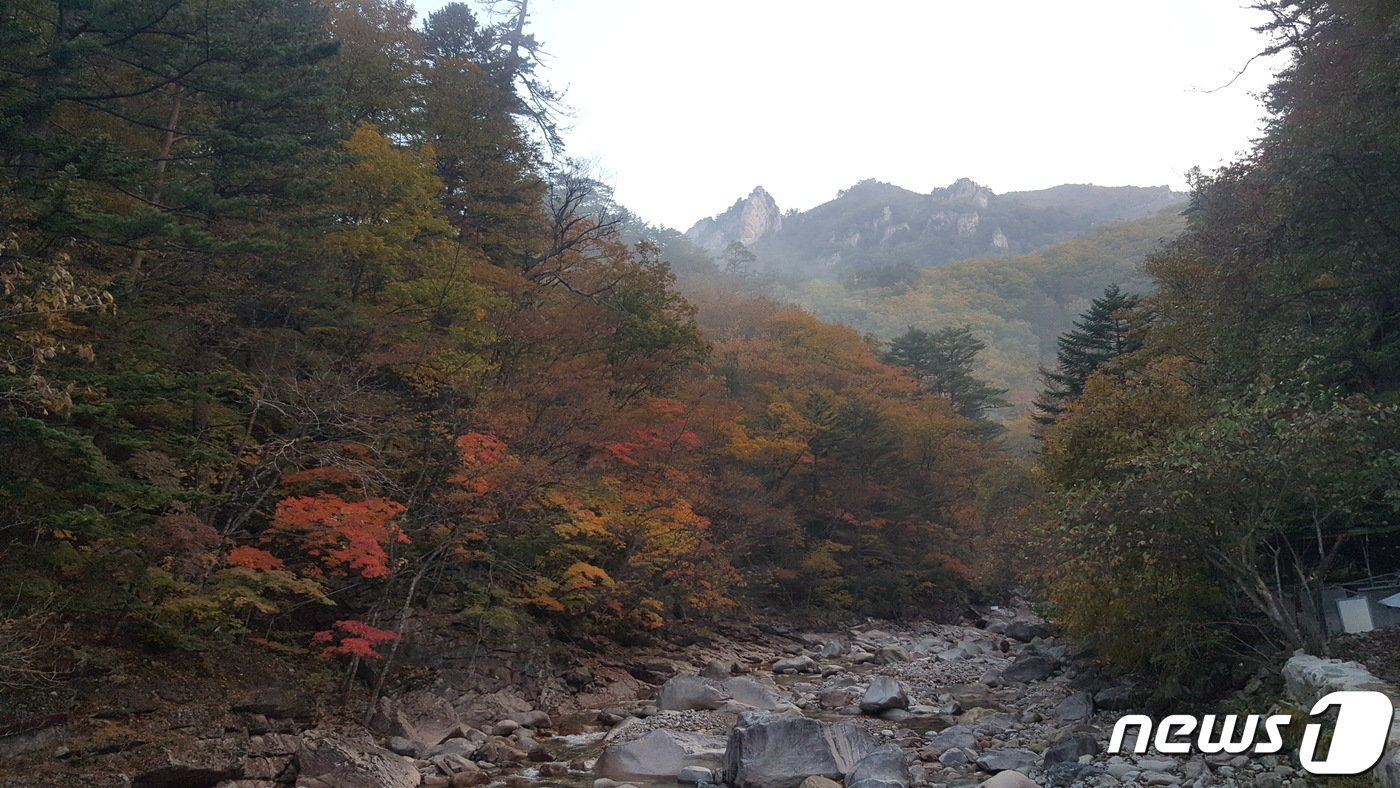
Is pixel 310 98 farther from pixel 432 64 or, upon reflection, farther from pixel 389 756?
pixel 432 64

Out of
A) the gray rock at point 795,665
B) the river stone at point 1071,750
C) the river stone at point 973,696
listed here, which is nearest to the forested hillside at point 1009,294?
the gray rock at point 795,665

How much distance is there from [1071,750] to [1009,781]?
1497 millimetres

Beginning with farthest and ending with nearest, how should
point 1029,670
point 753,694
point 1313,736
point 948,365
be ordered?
point 948,365, point 1029,670, point 753,694, point 1313,736

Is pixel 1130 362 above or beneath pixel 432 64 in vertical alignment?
beneath

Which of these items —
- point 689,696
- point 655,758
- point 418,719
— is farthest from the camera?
point 689,696

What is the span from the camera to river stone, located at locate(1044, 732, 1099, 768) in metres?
11.4

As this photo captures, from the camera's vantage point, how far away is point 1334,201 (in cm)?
1396

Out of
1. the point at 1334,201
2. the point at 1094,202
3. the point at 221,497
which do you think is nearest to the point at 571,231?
the point at 221,497

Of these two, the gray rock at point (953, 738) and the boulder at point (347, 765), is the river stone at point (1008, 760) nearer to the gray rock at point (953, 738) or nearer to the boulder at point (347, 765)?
the gray rock at point (953, 738)

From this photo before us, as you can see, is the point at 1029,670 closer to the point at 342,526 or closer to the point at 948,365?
the point at 342,526

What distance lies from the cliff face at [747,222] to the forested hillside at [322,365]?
139454mm

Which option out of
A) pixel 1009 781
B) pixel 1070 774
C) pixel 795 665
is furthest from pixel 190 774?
pixel 795 665

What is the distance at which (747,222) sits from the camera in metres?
168

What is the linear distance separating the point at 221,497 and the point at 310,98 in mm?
7180
